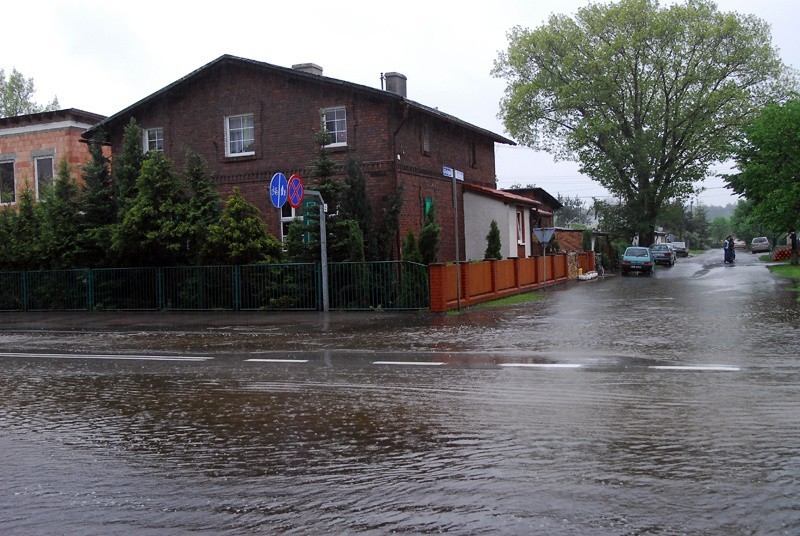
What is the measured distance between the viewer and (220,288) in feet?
74.8

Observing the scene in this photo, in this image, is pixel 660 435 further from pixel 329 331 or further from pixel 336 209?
pixel 336 209

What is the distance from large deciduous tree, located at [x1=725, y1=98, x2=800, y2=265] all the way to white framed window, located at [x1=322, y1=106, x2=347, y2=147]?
1708 centimetres

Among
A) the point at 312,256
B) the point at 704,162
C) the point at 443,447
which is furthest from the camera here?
the point at 704,162

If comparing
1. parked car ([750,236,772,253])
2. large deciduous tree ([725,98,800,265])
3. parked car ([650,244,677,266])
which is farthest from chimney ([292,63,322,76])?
parked car ([750,236,772,253])

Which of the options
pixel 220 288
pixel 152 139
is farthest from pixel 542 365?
pixel 152 139

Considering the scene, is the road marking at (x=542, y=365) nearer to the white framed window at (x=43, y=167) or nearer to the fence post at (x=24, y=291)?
the fence post at (x=24, y=291)

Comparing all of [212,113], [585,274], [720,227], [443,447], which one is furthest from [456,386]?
[720,227]

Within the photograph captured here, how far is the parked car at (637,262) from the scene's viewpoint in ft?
148

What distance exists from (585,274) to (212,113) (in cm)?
2018

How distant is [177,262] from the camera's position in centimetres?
2378

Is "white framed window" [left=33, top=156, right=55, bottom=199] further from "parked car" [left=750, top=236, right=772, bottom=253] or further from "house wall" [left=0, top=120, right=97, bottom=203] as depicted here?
"parked car" [left=750, top=236, right=772, bottom=253]

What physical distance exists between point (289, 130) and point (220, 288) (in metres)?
6.87

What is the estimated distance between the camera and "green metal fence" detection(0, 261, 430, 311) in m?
20.9

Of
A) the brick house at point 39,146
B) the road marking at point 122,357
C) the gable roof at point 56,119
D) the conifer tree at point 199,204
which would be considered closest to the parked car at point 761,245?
the gable roof at point 56,119
